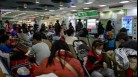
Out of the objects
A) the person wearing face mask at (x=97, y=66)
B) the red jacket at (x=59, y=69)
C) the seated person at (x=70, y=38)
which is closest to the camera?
the red jacket at (x=59, y=69)

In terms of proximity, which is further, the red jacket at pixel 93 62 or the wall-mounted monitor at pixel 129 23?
the wall-mounted monitor at pixel 129 23

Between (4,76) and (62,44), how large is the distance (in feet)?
3.23

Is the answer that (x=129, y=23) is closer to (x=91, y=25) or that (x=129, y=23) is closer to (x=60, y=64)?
(x=91, y=25)

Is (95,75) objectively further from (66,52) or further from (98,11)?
(98,11)

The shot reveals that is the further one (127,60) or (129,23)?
(129,23)

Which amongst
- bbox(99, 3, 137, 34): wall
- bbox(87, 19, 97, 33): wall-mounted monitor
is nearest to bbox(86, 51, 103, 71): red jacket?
bbox(99, 3, 137, 34): wall

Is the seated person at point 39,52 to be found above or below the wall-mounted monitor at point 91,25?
above

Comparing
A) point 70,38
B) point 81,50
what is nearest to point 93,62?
point 81,50

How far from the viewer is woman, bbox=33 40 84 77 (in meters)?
2.38

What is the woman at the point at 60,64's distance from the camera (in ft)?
7.79

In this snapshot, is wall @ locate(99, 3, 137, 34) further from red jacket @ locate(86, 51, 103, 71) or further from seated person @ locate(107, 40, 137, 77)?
seated person @ locate(107, 40, 137, 77)

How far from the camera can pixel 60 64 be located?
94.2 inches

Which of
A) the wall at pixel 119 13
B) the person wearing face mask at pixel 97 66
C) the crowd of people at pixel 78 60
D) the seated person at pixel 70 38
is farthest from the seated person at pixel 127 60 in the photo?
the wall at pixel 119 13

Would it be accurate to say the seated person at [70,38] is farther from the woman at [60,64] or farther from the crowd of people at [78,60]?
the woman at [60,64]
